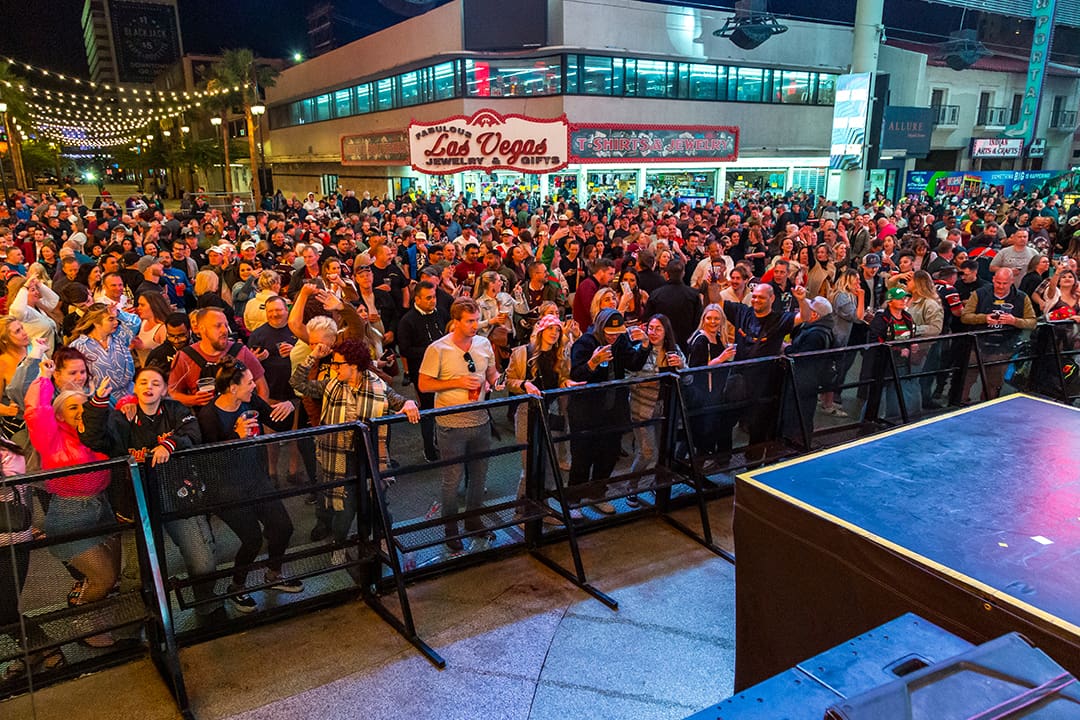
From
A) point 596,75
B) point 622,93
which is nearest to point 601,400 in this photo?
point 596,75

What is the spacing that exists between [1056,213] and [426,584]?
26758 millimetres

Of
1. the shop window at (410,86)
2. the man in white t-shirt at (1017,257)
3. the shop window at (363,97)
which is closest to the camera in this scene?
the man in white t-shirt at (1017,257)

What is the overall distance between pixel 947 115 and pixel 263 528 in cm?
4810

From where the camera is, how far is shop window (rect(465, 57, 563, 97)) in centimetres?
2844

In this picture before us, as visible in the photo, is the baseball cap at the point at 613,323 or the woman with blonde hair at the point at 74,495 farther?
the baseball cap at the point at 613,323

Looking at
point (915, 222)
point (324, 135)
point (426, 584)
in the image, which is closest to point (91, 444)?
point (426, 584)

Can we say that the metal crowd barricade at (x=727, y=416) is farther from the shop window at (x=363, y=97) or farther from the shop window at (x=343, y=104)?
the shop window at (x=343, y=104)

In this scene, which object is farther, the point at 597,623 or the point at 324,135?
the point at 324,135

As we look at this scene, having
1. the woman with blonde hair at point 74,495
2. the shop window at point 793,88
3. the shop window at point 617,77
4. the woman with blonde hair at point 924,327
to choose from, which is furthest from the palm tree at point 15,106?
the woman with blonde hair at point 924,327

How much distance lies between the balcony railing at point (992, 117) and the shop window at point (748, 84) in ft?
66.3

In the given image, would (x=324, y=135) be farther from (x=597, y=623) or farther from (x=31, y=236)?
(x=597, y=623)

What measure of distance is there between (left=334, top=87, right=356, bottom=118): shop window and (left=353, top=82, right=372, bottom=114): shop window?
0.81 meters

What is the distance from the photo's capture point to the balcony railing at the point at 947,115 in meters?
41.1

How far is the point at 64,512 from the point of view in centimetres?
392
